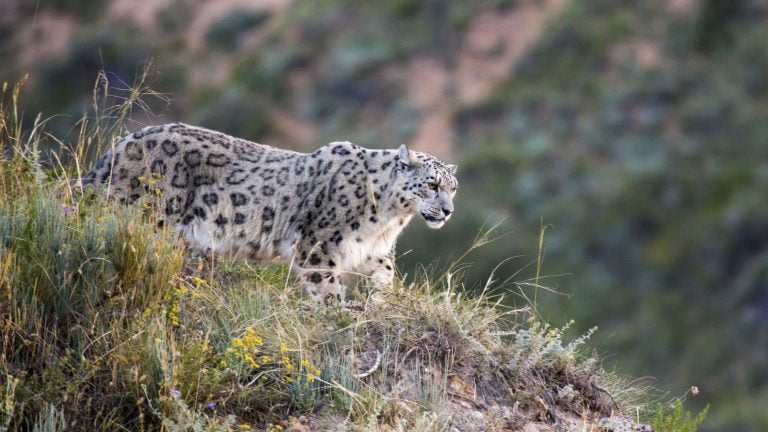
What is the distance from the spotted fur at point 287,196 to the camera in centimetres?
1029

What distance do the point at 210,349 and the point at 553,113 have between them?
4035cm

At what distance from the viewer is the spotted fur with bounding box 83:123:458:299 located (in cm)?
1029

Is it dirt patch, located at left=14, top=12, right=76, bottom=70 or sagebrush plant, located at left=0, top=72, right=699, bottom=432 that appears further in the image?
dirt patch, located at left=14, top=12, right=76, bottom=70

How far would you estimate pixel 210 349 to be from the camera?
7535mm

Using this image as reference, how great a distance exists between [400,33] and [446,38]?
281cm

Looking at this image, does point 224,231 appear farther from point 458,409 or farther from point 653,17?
point 653,17

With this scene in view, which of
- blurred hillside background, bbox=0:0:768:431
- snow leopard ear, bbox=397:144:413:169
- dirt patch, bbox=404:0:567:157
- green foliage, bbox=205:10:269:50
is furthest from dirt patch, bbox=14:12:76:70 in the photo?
snow leopard ear, bbox=397:144:413:169

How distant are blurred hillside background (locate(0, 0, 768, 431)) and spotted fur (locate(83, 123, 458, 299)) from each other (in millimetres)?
18943

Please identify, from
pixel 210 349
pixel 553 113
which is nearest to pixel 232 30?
pixel 553 113

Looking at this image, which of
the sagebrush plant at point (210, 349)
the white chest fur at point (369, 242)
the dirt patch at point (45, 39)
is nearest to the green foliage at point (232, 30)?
the dirt patch at point (45, 39)

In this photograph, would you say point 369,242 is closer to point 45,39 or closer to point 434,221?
point 434,221

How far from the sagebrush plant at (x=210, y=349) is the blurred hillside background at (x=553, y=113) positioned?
68.5 feet

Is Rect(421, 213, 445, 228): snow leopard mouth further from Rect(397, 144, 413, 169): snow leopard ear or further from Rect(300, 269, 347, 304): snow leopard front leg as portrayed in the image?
Rect(300, 269, 347, 304): snow leopard front leg

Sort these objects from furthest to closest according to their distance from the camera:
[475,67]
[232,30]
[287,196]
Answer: [232,30]
[475,67]
[287,196]
